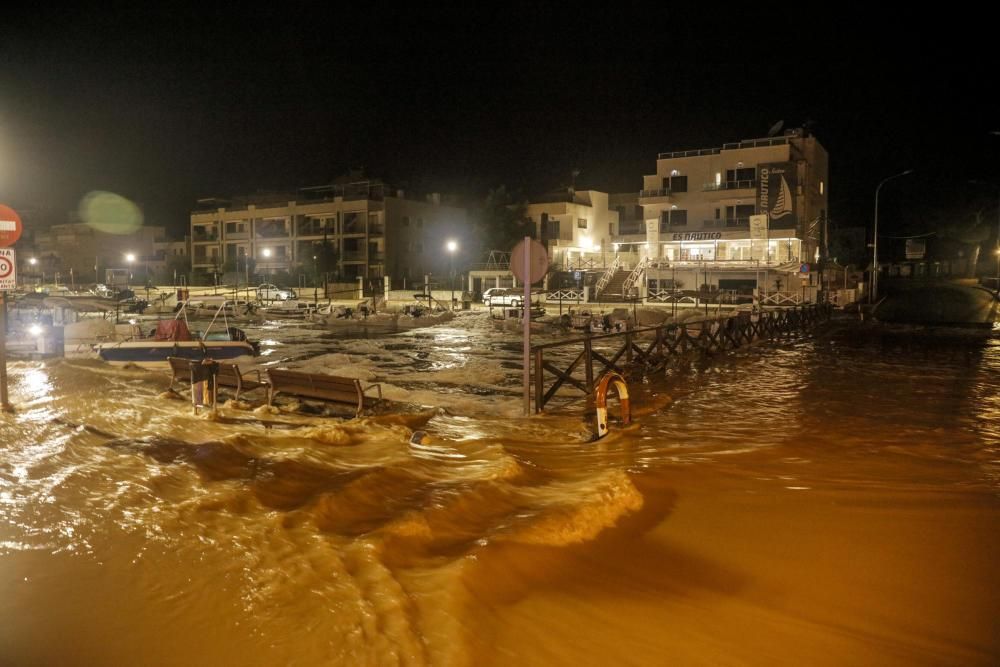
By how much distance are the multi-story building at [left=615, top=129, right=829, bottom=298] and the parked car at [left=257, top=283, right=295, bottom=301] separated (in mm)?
25975

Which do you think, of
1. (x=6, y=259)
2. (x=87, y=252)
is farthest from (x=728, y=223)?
(x=87, y=252)

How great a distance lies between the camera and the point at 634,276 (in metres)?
49.4

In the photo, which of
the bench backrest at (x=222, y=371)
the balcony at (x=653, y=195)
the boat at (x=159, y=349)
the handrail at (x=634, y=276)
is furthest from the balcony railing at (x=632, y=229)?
the bench backrest at (x=222, y=371)

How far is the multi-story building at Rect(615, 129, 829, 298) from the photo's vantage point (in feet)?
158

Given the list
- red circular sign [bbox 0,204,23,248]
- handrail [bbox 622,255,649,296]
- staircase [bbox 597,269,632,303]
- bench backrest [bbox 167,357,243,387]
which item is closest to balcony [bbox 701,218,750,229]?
handrail [bbox 622,255,649,296]

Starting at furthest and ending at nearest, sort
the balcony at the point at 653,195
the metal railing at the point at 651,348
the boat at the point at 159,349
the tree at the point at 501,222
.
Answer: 1. the tree at the point at 501,222
2. the balcony at the point at 653,195
3. the boat at the point at 159,349
4. the metal railing at the point at 651,348

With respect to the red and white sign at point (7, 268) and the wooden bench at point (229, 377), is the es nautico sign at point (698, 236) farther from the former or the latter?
the red and white sign at point (7, 268)

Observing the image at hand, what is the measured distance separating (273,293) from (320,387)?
43.0 metres

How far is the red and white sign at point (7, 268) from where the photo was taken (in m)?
10.3

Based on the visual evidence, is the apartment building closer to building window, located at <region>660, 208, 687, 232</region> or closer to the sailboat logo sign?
building window, located at <region>660, 208, 687, 232</region>

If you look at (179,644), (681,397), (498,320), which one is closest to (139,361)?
(681,397)

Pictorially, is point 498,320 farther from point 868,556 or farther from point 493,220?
point 868,556

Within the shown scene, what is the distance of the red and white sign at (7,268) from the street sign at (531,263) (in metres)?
7.56

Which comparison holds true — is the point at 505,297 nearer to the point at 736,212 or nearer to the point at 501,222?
the point at 501,222
